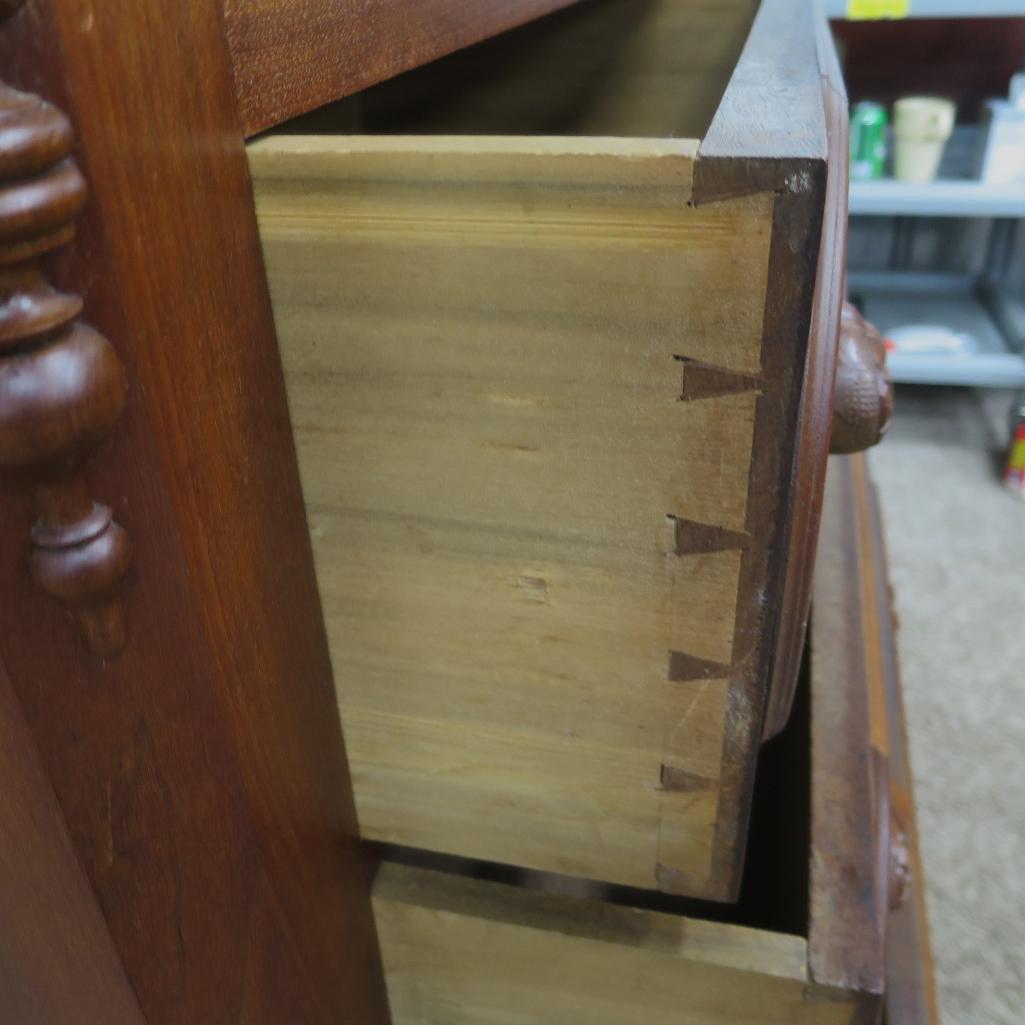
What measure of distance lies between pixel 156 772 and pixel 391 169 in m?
0.20

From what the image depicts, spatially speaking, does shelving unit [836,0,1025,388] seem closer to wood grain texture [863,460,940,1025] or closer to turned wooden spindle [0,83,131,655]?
wood grain texture [863,460,940,1025]

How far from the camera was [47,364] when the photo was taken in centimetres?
22

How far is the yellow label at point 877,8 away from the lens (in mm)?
1410

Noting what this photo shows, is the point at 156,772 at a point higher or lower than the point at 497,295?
lower

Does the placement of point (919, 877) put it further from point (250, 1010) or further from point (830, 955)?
point (250, 1010)

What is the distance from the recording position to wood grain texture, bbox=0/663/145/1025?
0.27 meters

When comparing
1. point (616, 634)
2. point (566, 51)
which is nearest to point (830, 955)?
point (616, 634)

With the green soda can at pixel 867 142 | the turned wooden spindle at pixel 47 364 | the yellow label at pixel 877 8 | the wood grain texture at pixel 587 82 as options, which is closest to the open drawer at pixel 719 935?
the turned wooden spindle at pixel 47 364

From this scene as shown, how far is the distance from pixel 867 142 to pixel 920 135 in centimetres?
9

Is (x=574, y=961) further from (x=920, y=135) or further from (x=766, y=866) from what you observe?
(x=920, y=135)

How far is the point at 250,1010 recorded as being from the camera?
0.38m

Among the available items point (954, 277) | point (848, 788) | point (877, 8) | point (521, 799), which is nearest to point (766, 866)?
point (848, 788)

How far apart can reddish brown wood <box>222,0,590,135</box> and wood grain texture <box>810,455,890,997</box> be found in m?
0.42

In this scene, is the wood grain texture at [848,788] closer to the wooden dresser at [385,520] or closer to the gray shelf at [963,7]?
the wooden dresser at [385,520]
